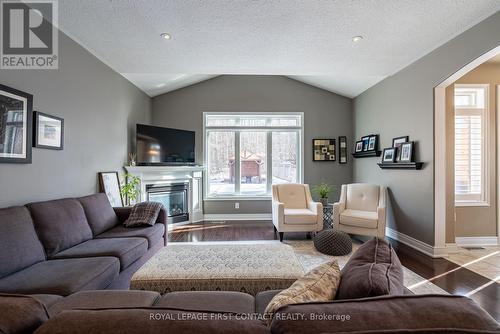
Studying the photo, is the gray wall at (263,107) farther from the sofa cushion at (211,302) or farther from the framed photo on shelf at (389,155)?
the sofa cushion at (211,302)

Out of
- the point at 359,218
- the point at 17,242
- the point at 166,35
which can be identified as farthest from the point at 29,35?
the point at 359,218

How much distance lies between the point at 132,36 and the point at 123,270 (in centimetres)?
247

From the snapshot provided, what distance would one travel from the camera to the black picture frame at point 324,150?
17.1 ft

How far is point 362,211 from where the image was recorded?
12.6 ft

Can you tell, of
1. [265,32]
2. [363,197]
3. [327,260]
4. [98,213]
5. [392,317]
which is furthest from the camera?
[363,197]

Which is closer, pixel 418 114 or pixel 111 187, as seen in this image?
pixel 418 114

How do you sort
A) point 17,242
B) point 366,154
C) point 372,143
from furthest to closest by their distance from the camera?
1. point 366,154
2. point 372,143
3. point 17,242

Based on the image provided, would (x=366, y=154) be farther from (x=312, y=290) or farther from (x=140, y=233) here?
(x=312, y=290)

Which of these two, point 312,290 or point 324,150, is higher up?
point 324,150

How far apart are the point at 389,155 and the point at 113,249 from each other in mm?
3970

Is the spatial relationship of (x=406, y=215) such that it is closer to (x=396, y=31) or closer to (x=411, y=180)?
(x=411, y=180)

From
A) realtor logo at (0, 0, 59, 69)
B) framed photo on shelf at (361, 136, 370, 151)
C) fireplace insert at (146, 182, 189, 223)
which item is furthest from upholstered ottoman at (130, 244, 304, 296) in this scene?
framed photo on shelf at (361, 136, 370, 151)

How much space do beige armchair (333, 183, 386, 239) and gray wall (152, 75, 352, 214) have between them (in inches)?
47.6

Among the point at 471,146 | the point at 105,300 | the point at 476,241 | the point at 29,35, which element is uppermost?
the point at 29,35
